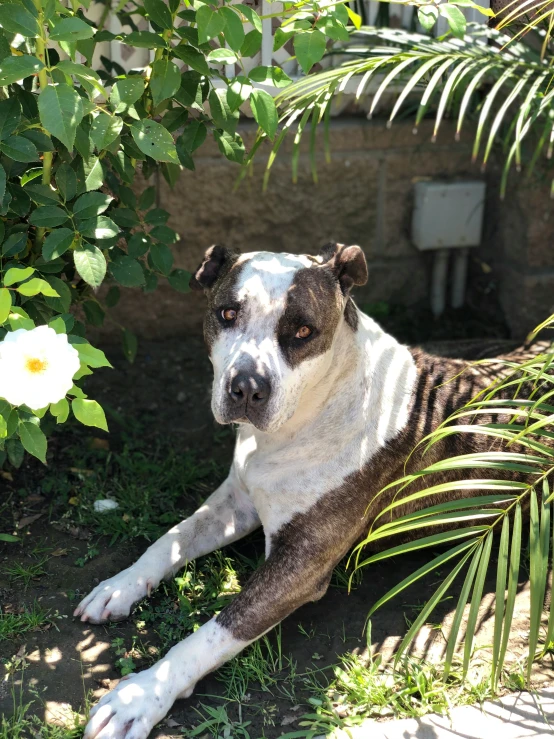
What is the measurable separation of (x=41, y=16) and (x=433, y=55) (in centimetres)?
176

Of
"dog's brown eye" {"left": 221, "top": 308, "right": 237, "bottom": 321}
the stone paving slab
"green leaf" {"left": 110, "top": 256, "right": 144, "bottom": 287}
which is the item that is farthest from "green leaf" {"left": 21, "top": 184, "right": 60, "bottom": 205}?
the stone paving slab

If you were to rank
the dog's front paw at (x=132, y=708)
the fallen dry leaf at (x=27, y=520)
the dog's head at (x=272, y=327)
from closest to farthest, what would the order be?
the dog's front paw at (x=132, y=708) < the dog's head at (x=272, y=327) < the fallen dry leaf at (x=27, y=520)

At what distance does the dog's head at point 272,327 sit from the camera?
2783 millimetres

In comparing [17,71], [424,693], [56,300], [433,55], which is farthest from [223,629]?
[433,55]

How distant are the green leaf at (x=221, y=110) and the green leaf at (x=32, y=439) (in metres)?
1.28

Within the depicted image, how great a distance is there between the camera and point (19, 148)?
8.84ft

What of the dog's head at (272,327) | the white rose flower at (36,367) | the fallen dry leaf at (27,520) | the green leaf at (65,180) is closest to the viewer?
the white rose flower at (36,367)

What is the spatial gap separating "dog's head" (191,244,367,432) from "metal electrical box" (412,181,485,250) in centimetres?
184

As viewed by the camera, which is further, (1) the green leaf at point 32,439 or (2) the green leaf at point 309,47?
(2) the green leaf at point 309,47

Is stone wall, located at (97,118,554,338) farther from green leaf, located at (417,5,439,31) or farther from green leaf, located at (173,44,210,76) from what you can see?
green leaf, located at (417,5,439,31)

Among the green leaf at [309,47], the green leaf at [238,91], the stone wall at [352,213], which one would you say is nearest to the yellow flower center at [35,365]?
the green leaf at [238,91]

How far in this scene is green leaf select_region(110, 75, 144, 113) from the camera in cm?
276

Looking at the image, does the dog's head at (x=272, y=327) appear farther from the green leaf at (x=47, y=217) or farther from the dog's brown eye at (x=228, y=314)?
the green leaf at (x=47, y=217)

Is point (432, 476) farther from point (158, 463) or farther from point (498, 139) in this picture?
point (498, 139)
